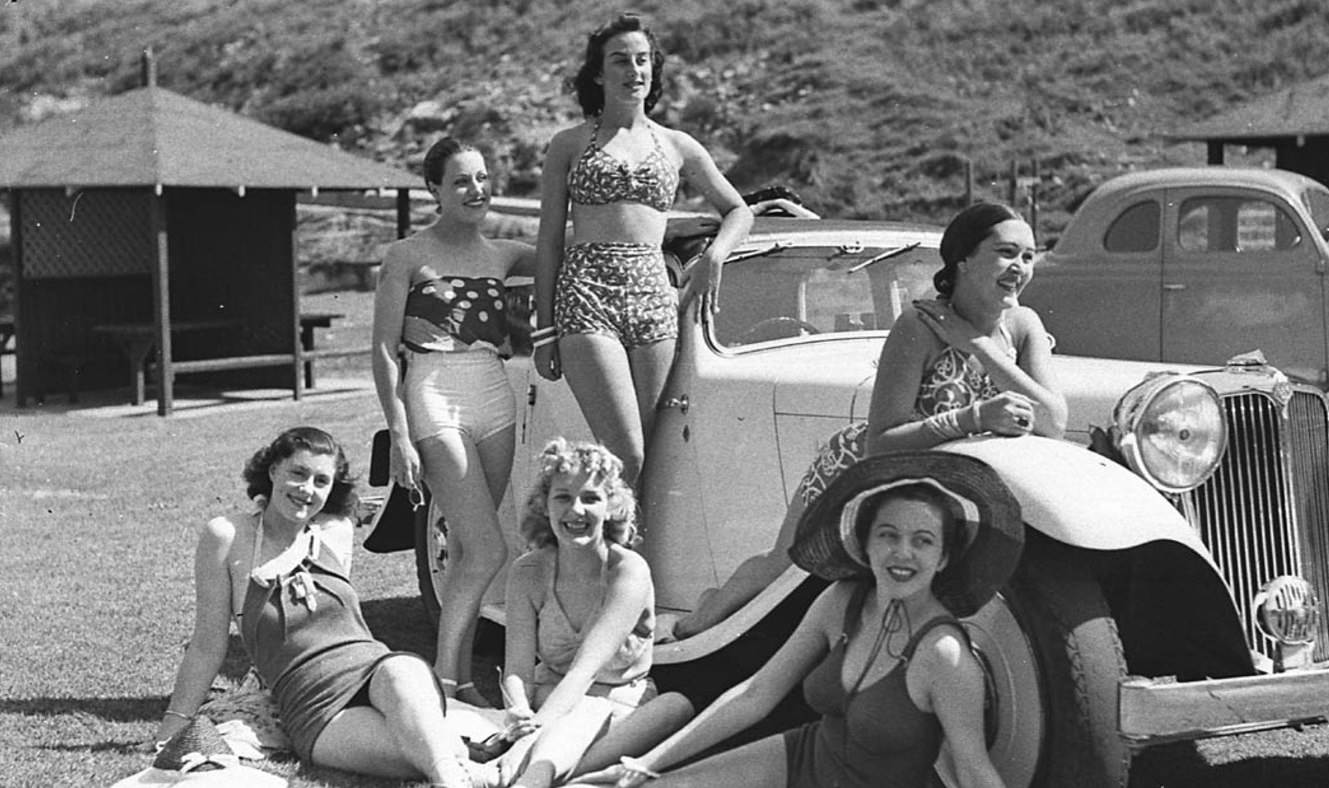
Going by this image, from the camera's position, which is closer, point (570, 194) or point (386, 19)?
point (570, 194)

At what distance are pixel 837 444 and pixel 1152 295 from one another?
760cm

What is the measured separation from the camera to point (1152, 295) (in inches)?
470

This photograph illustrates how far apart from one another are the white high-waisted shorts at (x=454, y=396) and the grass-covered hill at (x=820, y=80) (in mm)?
21548

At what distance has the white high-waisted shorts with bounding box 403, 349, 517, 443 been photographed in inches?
214

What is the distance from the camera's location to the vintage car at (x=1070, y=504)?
12.9 feet

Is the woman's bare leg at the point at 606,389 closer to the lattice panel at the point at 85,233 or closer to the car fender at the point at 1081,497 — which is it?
the car fender at the point at 1081,497

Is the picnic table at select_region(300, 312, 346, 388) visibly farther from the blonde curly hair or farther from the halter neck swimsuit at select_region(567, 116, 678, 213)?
the blonde curly hair

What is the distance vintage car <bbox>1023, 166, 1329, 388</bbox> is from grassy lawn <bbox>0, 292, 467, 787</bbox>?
208 inches

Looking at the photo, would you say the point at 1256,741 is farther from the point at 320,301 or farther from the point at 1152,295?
the point at 320,301

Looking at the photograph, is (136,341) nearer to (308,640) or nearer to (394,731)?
(308,640)

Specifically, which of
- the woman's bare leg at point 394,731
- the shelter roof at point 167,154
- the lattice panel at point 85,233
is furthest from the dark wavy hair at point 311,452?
the lattice panel at point 85,233

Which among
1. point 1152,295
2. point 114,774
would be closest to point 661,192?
point 114,774

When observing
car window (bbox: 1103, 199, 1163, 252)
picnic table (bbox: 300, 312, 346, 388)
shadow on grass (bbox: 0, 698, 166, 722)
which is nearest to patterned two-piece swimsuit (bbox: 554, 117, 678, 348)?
shadow on grass (bbox: 0, 698, 166, 722)

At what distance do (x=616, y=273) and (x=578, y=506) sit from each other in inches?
33.1
